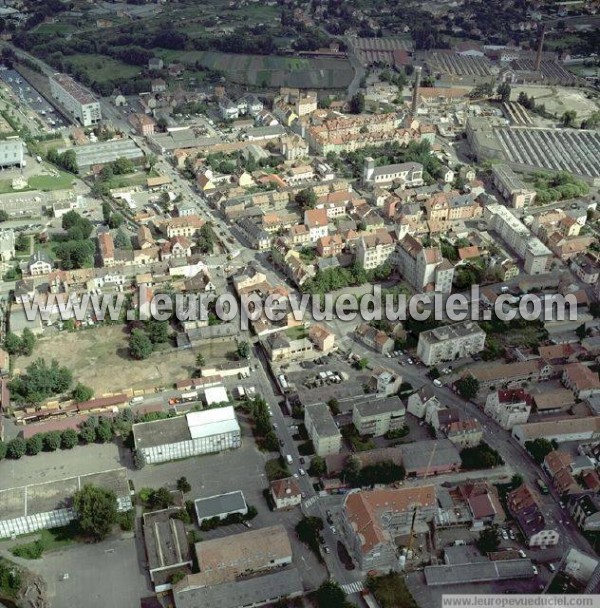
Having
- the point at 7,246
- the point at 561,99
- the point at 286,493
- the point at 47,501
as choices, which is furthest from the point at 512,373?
the point at 561,99

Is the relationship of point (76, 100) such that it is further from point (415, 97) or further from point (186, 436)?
point (186, 436)

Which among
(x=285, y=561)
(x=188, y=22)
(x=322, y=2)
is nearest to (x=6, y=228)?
(x=285, y=561)

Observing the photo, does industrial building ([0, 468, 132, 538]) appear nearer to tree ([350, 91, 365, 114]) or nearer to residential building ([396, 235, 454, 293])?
residential building ([396, 235, 454, 293])

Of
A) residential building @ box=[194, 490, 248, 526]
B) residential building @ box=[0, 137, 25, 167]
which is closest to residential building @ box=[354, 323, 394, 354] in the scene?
residential building @ box=[194, 490, 248, 526]

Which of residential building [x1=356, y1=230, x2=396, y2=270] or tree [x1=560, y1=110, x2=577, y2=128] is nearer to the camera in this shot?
residential building [x1=356, y1=230, x2=396, y2=270]

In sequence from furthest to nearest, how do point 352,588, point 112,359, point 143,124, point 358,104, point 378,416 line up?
1. point 358,104
2. point 143,124
3. point 112,359
4. point 378,416
5. point 352,588

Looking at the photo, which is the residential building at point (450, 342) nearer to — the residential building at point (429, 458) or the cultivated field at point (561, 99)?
the residential building at point (429, 458)

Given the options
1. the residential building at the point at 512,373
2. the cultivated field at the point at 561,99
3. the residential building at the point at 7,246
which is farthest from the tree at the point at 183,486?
the cultivated field at the point at 561,99
